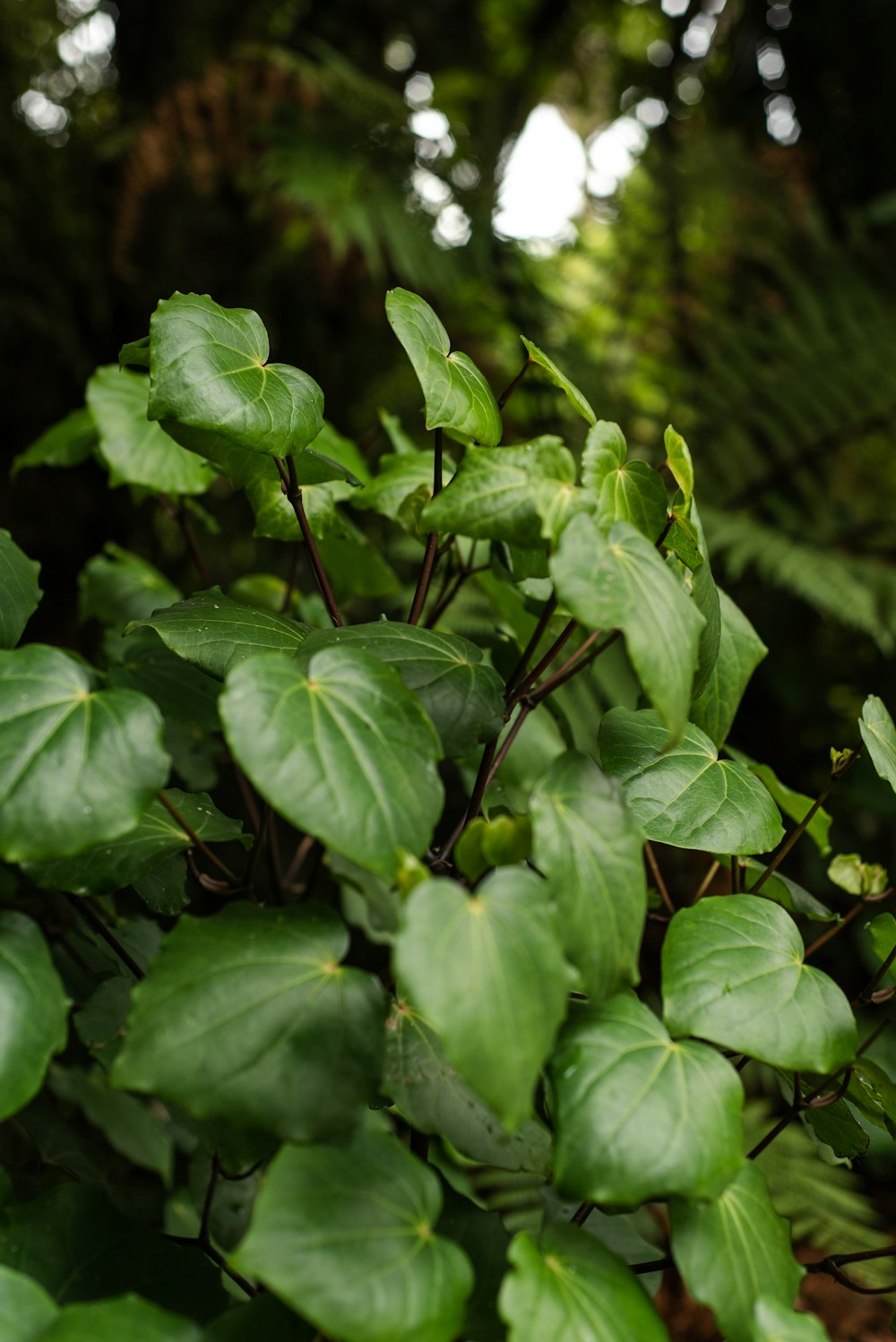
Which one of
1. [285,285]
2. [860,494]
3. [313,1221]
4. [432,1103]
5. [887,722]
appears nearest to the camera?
[313,1221]

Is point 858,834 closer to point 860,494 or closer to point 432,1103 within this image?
point 860,494

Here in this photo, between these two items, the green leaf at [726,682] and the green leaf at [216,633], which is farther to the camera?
the green leaf at [726,682]

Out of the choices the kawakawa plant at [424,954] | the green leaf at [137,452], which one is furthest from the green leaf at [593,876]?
the green leaf at [137,452]

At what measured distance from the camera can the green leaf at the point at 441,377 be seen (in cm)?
55

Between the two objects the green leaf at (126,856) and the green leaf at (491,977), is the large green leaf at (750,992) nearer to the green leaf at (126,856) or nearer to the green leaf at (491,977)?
the green leaf at (491,977)

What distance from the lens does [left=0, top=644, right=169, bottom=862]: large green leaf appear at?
44 centimetres

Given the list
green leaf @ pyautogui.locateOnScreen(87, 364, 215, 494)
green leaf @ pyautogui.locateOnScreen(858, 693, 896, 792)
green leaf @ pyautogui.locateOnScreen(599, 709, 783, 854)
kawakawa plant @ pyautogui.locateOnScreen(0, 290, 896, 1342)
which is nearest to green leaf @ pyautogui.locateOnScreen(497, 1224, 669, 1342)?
kawakawa plant @ pyautogui.locateOnScreen(0, 290, 896, 1342)

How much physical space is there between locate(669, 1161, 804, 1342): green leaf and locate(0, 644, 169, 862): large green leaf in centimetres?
35

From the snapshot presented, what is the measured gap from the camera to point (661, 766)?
63cm

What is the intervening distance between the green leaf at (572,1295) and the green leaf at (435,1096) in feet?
0.26

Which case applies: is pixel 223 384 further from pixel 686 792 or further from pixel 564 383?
pixel 686 792

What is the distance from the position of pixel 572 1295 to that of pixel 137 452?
77 centimetres

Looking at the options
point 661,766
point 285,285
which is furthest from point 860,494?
point 661,766

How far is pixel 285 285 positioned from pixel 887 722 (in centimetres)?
173
